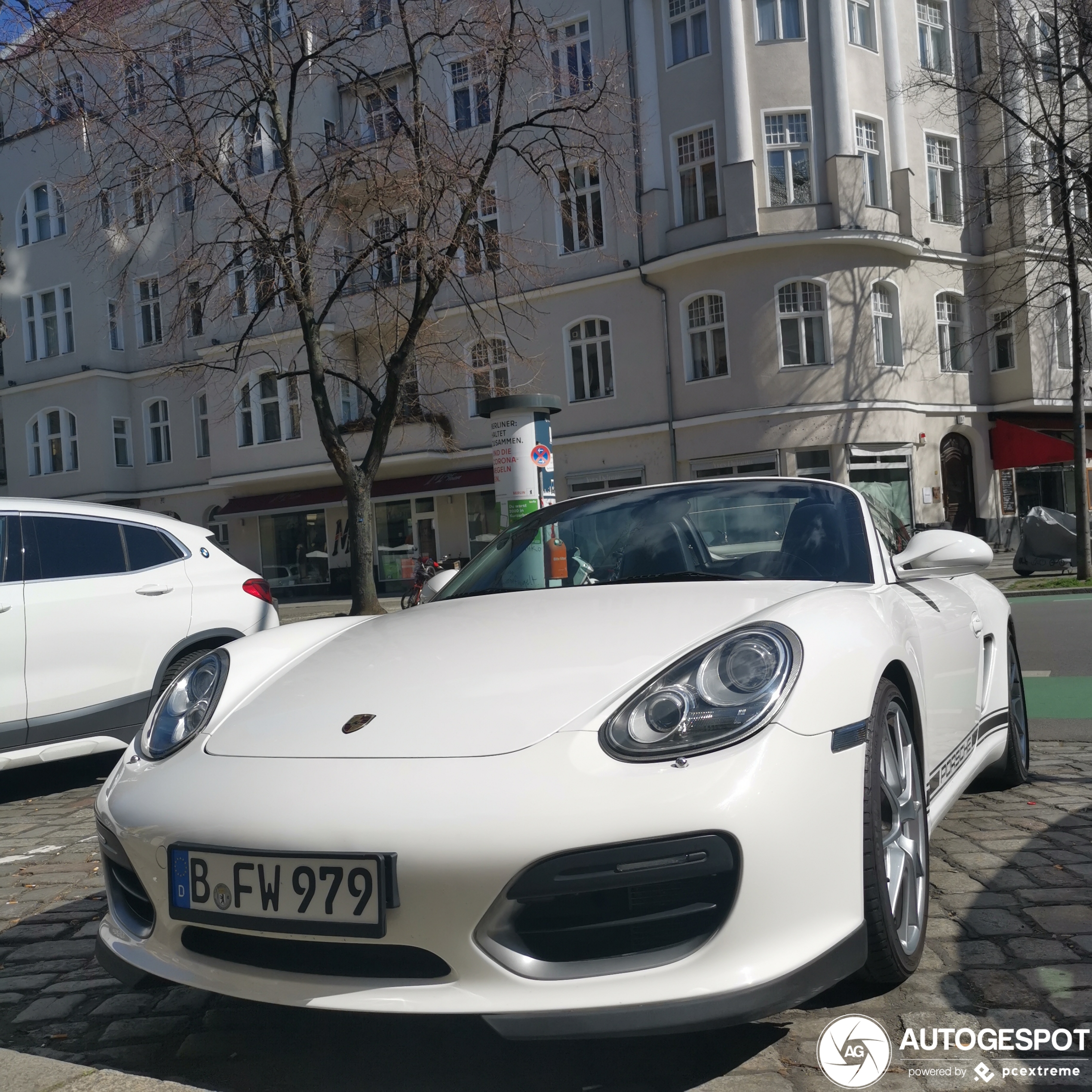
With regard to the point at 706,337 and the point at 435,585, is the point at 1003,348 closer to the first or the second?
the point at 706,337

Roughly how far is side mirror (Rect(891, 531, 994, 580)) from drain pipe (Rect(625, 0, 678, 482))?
20637 mm

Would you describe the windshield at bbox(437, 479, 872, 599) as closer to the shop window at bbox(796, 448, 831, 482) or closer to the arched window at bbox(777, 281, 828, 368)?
the shop window at bbox(796, 448, 831, 482)

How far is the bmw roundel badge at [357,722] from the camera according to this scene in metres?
2.44

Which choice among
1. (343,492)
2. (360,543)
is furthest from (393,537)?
(360,543)

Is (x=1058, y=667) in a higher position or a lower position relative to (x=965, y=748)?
lower

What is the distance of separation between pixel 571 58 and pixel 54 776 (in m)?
23.0

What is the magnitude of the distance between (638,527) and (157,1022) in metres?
2.02

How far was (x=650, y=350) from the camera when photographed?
24828 mm

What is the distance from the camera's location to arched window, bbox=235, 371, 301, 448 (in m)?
29.0

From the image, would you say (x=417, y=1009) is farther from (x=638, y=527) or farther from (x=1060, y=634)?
(x=1060, y=634)

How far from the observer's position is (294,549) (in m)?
30.1

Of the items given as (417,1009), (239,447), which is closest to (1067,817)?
(417,1009)

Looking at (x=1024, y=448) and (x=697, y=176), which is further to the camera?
(x=1024, y=448)

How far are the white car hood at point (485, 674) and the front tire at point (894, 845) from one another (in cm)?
41
